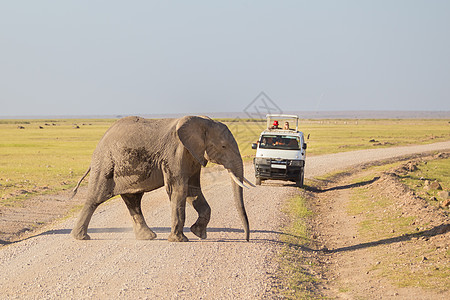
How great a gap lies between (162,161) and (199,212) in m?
1.49

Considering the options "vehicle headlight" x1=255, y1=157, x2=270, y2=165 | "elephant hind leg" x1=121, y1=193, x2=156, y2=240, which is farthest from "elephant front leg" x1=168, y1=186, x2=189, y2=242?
"vehicle headlight" x1=255, y1=157, x2=270, y2=165

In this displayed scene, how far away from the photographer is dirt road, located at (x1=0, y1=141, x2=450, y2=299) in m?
8.30

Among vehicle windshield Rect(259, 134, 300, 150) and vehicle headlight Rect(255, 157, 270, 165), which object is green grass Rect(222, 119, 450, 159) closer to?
vehicle windshield Rect(259, 134, 300, 150)

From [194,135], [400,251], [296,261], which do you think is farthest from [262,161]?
[296,261]

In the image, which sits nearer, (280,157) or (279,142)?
(280,157)

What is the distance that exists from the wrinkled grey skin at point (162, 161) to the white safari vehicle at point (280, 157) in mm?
9521

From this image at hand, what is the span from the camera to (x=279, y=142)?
22.5 meters

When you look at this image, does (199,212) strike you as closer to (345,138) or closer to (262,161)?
(262,161)

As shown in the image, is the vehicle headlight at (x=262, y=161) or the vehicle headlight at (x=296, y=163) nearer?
the vehicle headlight at (x=296, y=163)

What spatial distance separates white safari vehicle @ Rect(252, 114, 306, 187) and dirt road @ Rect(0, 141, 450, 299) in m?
6.25

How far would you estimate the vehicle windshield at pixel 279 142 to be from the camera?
2222 centimetres

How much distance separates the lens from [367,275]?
33.7 feet

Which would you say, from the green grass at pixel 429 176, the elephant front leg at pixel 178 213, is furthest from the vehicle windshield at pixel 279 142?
the elephant front leg at pixel 178 213

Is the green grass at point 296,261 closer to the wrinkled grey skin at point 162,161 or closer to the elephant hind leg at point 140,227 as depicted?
the wrinkled grey skin at point 162,161
